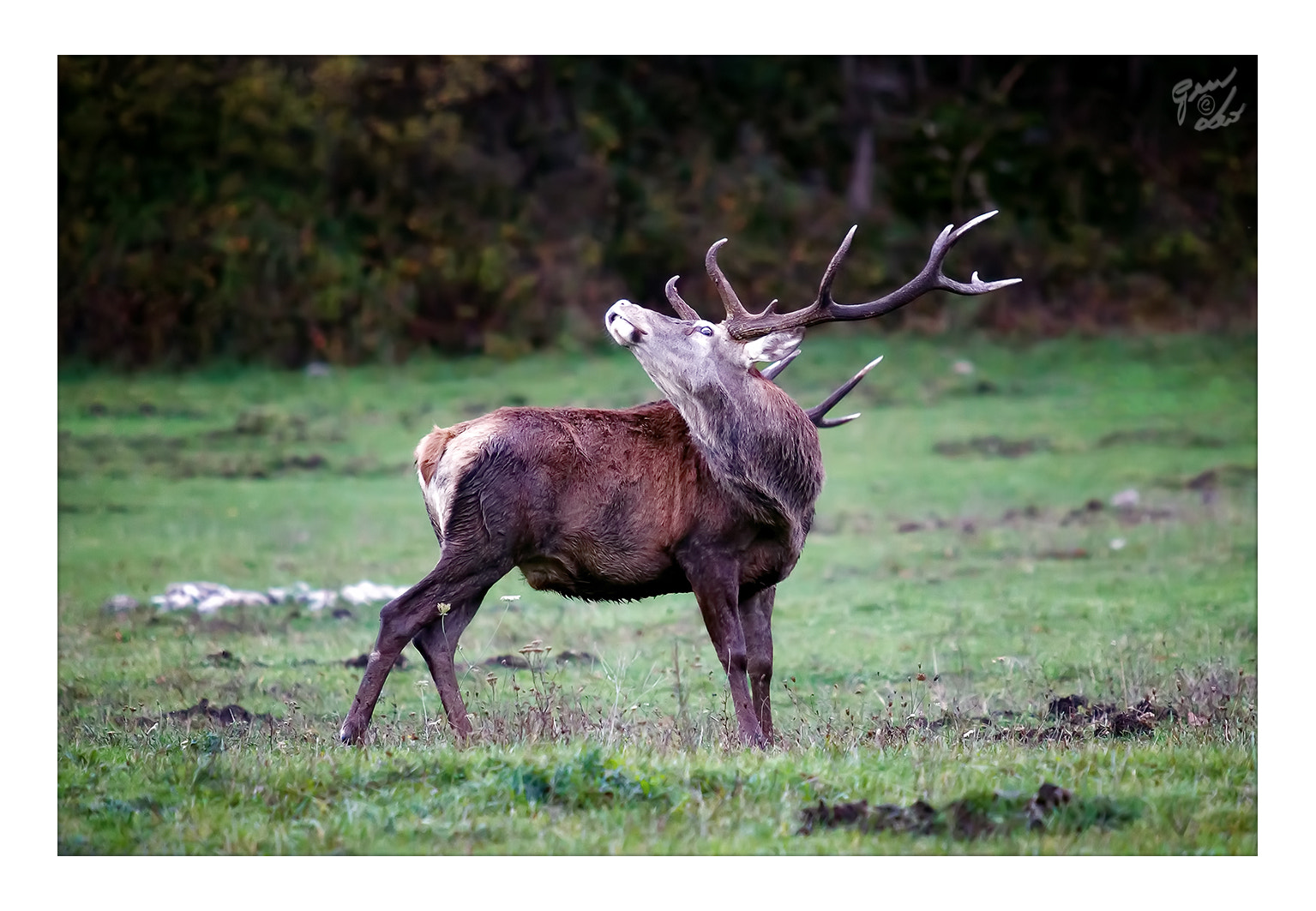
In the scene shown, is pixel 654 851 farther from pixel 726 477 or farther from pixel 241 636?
pixel 241 636

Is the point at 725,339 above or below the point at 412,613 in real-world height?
above

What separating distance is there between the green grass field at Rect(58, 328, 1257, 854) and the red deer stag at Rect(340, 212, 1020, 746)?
20.6 inches

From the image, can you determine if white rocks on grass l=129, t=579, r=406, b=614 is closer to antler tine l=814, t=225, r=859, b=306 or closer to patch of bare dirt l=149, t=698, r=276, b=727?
patch of bare dirt l=149, t=698, r=276, b=727

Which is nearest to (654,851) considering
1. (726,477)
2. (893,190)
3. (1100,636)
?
(726,477)

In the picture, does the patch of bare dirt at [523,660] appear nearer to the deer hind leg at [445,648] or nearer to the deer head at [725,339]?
the deer hind leg at [445,648]

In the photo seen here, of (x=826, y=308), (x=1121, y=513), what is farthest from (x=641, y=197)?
(x=826, y=308)

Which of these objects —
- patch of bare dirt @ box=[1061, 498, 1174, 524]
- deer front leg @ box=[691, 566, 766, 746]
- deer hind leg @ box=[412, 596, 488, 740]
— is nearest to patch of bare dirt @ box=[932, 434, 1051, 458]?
patch of bare dirt @ box=[1061, 498, 1174, 524]

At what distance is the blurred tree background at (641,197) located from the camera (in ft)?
65.1

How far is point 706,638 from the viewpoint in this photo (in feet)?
37.6

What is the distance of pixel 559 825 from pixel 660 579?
6.16ft

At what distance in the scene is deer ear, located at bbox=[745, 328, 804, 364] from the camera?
7.86 m

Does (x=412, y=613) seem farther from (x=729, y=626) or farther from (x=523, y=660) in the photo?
(x=523, y=660)

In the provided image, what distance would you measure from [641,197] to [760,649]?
15.5 metres

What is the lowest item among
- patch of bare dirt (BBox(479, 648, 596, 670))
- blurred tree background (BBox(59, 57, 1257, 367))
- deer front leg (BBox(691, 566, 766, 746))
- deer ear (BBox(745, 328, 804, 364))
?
patch of bare dirt (BBox(479, 648, 596, 670))
